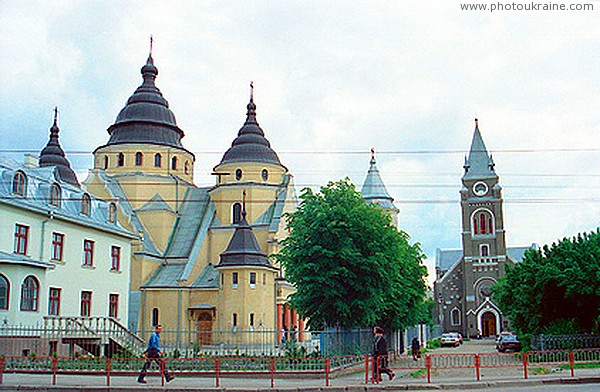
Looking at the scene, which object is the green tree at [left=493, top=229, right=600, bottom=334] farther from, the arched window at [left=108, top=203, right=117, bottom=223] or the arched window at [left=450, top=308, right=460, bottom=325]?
the arched window at [left=450, top=308, right=460, bottom=325]

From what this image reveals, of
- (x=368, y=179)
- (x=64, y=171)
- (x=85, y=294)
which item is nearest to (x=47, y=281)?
(x=85, y=294)

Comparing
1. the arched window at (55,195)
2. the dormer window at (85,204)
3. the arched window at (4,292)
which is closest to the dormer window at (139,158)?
the dormer window at (85,204)

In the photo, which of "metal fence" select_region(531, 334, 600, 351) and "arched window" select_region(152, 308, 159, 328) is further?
"arched window" select_region(152, 308, 159, 328)

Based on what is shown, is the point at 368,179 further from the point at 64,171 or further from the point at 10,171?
the point at 10,171

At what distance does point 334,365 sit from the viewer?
815 inches

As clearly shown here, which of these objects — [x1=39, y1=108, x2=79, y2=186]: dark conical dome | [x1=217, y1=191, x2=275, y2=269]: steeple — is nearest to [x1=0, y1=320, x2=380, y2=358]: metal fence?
[x1=217, y1=191, x2=275, y2=269]: steeple

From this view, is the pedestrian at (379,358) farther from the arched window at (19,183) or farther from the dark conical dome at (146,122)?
the dark conical dome at (146,122)

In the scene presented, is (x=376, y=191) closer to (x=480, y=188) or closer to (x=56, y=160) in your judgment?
(x=480, y=188)

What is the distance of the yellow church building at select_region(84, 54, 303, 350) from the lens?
160ft

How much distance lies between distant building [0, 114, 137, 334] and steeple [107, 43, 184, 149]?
15796 millimetres

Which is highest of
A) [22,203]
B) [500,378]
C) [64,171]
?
[64,171]

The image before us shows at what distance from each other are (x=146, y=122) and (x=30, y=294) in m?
26.6

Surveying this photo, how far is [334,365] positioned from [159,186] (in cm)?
3595

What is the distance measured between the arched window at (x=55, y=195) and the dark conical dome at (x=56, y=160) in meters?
25.8
